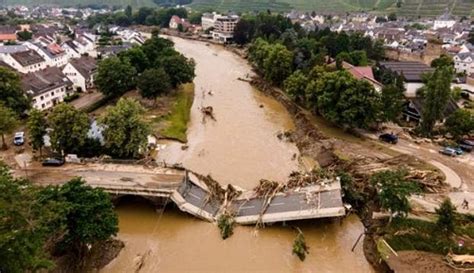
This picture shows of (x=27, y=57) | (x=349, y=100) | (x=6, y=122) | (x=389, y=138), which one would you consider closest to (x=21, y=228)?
(x=6, y=122)

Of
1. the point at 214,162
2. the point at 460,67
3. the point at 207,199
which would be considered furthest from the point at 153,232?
the point at 460,67

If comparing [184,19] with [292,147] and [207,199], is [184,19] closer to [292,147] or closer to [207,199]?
[292,147]

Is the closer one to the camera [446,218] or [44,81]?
[446,218]

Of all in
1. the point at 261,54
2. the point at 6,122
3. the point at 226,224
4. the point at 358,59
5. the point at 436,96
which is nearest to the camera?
the point at 226,224

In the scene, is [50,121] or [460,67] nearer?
[50,121]

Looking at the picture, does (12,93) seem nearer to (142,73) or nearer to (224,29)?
(142,73)

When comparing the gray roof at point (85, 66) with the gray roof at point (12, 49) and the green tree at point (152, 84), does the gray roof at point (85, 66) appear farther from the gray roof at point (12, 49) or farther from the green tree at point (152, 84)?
the green tree at point (152, 84)

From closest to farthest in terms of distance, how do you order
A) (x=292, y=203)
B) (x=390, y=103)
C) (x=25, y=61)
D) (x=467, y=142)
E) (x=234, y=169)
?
(x=292, y=203) < (x=234, y=169) < (x=467, y=142) < (x=390, y=103) < (x=25, y=61)
